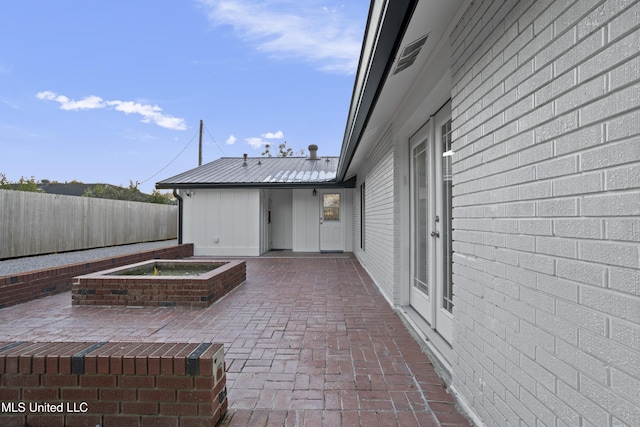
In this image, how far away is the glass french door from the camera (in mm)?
2996

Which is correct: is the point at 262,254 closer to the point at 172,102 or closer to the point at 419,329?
the point at 419,329

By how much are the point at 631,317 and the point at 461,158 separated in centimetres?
143

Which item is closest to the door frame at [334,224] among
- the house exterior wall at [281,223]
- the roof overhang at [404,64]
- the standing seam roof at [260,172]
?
the standing seam roof at [260,172]

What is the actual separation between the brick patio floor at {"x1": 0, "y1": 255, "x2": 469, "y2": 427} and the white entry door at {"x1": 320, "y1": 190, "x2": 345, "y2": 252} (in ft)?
17.1

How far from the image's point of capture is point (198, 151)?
23.0 meters

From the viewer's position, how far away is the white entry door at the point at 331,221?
1102 cm

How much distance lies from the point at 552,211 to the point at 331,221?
384 inches

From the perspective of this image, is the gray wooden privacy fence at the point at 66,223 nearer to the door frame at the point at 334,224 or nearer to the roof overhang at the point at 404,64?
the door frame at the point at 334,224

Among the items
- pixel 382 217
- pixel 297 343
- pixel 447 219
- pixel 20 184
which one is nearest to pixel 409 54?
pixel 447 219

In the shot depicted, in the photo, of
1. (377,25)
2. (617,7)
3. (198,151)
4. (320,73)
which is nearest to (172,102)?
(198,151)

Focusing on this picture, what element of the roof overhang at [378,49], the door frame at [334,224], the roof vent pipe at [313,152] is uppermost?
the roof vent pipe at [313,152]

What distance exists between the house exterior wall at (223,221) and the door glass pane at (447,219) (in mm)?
7824

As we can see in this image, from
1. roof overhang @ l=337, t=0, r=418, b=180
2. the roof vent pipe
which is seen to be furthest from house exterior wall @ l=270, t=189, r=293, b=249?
roof overhang @ l=337, t=0, r=418, b=180

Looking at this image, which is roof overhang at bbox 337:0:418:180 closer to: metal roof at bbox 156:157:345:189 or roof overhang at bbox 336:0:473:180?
roof overhang at bbox 336:0:473:180
